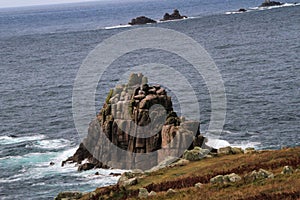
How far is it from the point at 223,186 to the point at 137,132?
3338 cm

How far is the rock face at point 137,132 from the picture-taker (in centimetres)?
6300

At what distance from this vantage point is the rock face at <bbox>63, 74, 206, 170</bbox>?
207ft

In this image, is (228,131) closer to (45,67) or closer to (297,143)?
(297,143)

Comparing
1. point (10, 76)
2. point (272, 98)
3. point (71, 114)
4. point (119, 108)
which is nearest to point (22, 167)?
point (119, 108)

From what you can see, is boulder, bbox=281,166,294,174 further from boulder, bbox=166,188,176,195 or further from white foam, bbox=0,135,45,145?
white foam, bbox=0,135,45,145

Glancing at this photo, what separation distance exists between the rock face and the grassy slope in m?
16.0

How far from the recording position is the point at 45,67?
149 meters

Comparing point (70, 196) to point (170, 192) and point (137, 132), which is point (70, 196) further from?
point (137, 132)

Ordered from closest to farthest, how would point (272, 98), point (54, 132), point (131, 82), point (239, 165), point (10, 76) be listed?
point (239, 165)
point (131, 82)
point (54, 132)
point (272, 98)
point (10, 76)

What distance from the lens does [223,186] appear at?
111ft

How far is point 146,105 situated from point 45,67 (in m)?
86.8

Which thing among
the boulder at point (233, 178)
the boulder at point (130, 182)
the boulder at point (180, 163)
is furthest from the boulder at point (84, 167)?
the boulder at point (233, 178)

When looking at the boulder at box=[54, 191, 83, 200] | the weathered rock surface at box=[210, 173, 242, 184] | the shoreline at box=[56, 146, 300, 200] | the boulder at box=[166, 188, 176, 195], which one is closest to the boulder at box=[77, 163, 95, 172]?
the shoreline at box=[56, 146, 300, 200]

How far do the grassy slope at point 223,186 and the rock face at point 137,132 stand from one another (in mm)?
16015
